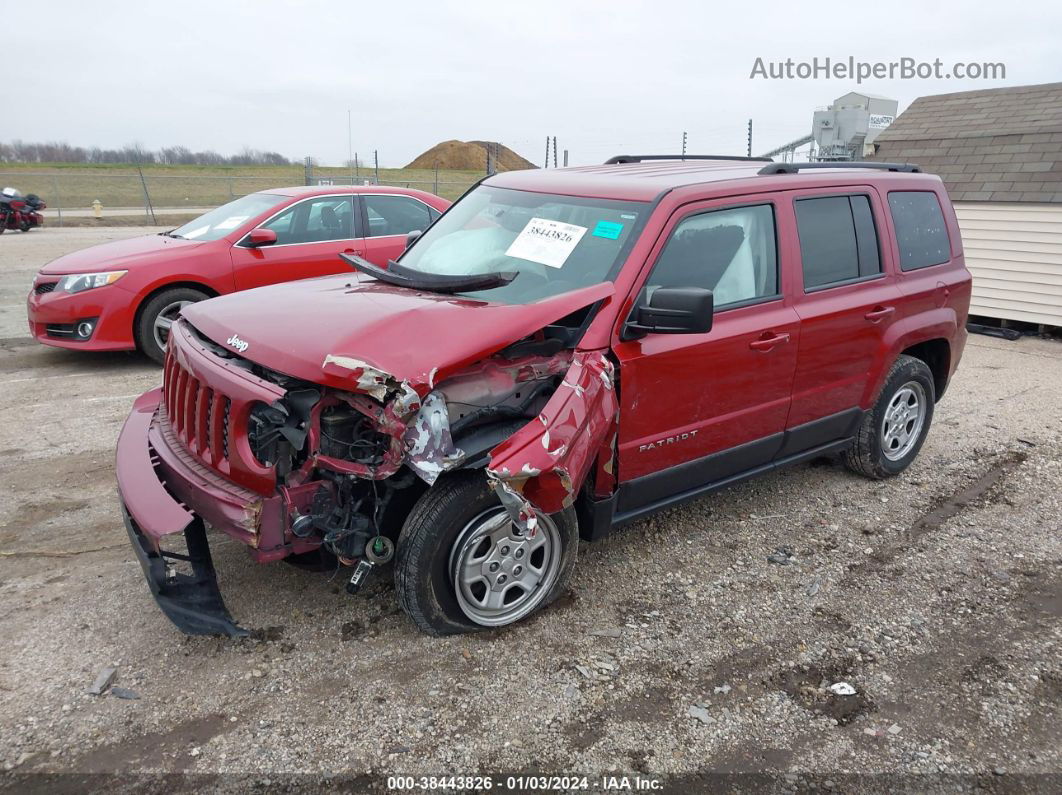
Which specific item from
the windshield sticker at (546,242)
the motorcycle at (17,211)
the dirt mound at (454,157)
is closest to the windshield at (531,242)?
the windshield sticker at (546,242)

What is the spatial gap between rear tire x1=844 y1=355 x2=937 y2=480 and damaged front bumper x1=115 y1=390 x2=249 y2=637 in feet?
12.6

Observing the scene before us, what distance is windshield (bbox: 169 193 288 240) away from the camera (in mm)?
7793

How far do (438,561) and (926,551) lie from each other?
2.83 metres

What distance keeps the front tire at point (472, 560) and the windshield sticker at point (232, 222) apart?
5.62 metres

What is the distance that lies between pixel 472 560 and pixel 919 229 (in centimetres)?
369

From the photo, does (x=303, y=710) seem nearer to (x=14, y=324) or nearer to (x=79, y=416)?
(x=79, y=416)

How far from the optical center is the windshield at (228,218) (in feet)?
25.6

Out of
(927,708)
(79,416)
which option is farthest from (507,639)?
(79,416)

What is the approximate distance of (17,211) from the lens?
18.4 m

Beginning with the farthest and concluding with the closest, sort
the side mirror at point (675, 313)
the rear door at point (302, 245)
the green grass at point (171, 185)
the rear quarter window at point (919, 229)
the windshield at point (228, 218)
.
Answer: the green grass at point (171, 185) → the windshield at point (228, 218) → the rear door at point (302, 245) → the rear quarter window at point (919, 229) → the side mirror at point (675, 313)

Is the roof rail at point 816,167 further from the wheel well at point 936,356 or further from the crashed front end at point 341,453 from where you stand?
the crashed front end at point 341,453

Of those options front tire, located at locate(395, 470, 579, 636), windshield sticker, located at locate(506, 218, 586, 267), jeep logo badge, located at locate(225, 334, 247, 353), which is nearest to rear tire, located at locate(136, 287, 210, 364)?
jeep logo badge, located at locate(225, 334, 247, 353)

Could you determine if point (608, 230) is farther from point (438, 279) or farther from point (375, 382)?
point (375, 382)

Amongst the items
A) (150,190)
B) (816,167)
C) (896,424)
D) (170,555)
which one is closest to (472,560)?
(170,555)
